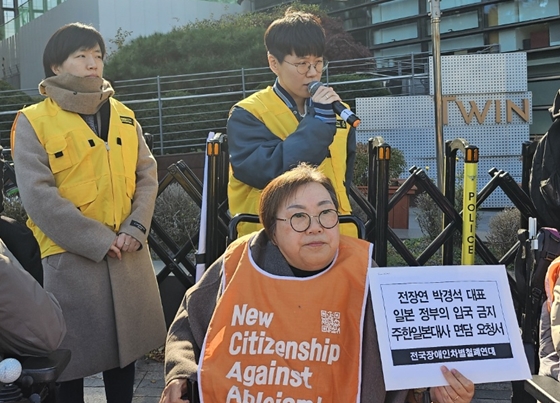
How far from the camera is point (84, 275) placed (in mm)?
3252

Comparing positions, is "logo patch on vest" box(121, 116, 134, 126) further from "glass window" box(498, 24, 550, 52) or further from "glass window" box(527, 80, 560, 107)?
"glass window" box(498, 24, 550, 52)

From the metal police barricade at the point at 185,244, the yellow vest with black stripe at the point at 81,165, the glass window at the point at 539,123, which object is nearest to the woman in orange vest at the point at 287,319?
the yellow vest with black stripe at the point at 81,165

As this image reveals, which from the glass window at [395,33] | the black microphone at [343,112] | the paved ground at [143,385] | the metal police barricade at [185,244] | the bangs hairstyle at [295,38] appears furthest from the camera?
the glass window at [395,33]

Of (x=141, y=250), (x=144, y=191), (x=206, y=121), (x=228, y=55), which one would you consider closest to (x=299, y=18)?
(x=144, y=191)

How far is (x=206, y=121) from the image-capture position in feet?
42.1

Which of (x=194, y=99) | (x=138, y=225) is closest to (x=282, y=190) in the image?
(x=138, y=225)

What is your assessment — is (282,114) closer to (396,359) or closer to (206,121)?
(396,359)

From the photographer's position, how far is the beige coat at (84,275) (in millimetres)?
3166

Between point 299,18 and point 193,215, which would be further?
point 193,215

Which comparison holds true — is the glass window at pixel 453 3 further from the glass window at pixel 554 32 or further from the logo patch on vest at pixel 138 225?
the logo patch on vest at pixel 138 225

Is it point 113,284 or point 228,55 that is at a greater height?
point 228,55

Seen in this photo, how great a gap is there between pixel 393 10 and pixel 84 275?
626 inches

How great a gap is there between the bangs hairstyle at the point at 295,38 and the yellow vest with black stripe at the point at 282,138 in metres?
0.22

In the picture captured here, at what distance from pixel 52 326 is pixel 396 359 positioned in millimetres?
1199
